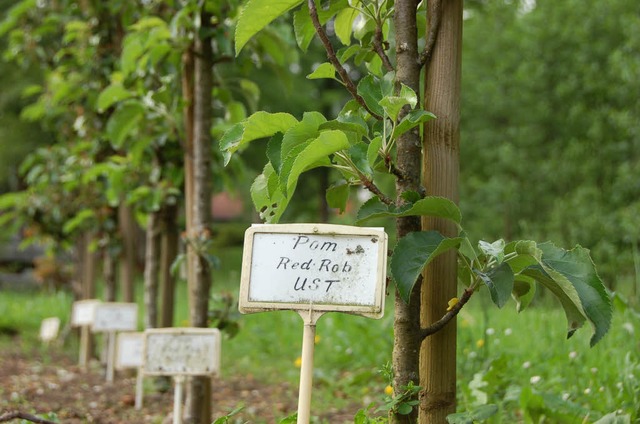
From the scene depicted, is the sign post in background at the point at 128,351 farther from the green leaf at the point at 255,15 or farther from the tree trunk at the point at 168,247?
the green leaf at the point at 255,15

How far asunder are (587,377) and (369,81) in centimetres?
179

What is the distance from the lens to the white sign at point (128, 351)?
13.5ft

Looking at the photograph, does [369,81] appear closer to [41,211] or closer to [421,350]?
[421,350]

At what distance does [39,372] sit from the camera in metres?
5.20

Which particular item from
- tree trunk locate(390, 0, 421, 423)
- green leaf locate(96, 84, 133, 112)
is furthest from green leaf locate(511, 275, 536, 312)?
green leaf locate(96, 84, 133, 112)

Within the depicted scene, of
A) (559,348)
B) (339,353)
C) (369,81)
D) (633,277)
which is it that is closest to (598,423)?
(369,81)

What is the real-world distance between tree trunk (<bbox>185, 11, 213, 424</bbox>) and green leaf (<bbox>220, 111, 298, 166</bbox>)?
1385mm

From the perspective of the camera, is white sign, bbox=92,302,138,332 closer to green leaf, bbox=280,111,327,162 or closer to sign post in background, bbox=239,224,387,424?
sign post in background, bbox=239,224,387,424

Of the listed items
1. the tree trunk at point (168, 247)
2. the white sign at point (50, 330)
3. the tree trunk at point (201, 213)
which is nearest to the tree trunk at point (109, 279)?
the white sign at point (50, 330)

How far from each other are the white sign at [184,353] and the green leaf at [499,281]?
4.31 feet

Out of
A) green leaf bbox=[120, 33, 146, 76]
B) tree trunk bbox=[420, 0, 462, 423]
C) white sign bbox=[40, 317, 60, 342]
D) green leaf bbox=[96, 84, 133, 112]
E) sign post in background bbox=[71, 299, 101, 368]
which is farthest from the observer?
white sign bbox=[40, 317, 60, 342]

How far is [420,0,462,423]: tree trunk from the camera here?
1.91 metres

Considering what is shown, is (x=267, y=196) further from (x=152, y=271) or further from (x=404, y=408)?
(x=152, y=271)

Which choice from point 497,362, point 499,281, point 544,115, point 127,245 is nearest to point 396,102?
point 499,281
